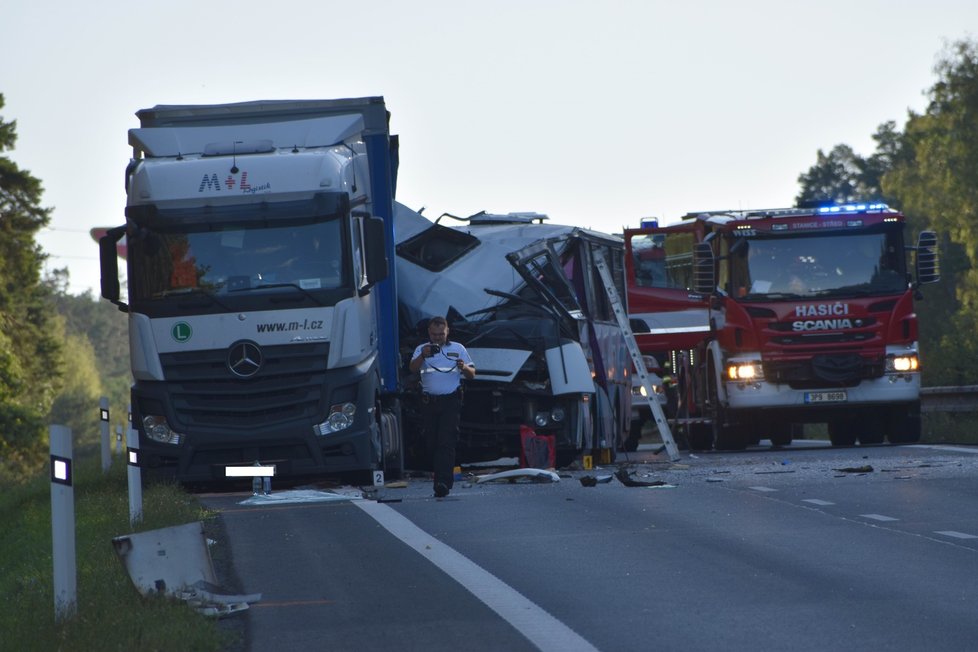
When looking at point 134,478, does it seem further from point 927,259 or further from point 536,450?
point 927,259

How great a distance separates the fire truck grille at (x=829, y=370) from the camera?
78.1 ft

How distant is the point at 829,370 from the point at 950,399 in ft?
14.5

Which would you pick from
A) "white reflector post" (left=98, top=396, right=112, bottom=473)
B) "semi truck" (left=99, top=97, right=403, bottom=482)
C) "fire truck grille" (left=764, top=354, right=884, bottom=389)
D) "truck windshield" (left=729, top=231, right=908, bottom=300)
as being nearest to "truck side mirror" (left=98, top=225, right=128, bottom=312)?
"semi truck" (left=99, top=97, right=403, bottom=482)

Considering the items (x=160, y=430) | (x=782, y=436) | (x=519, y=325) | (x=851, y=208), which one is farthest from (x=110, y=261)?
(x=782, y=436)

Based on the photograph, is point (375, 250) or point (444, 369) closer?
point (444, 369)

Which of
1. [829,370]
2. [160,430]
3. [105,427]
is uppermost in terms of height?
[829,370]

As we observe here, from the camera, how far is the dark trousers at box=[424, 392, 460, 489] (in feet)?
53.5

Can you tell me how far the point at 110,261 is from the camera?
16.5m

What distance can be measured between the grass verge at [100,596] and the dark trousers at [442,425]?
235 centimetres

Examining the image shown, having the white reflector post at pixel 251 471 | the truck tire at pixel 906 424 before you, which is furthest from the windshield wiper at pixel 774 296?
the white reflector post at pixel 251 471

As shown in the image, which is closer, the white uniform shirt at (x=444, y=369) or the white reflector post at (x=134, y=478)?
the white reflector post at (x=134, y=478)

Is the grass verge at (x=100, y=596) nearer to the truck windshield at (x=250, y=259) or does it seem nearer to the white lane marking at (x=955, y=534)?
the truck windshield at (x=250, y=259)

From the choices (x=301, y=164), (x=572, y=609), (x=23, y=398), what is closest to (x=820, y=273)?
(x=301, y=164)

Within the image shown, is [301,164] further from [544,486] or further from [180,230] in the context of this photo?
[544,486]
